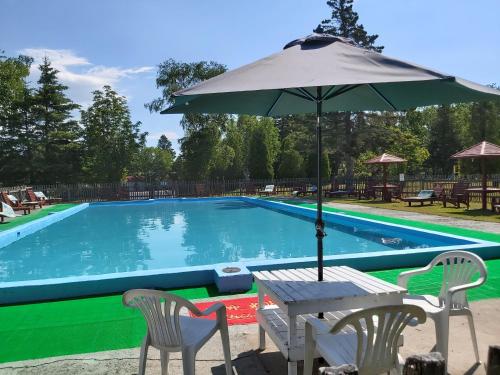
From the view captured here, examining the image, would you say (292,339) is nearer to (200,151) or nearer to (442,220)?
(442,220)

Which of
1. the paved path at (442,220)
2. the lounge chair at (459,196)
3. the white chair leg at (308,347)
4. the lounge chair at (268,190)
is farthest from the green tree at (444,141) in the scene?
the white chair leg at (308,347)

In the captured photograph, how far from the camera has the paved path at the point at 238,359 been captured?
2846 millimetres

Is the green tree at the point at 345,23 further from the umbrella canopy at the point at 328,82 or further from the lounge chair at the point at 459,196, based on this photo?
the umbrella canopy at the point at 328,82

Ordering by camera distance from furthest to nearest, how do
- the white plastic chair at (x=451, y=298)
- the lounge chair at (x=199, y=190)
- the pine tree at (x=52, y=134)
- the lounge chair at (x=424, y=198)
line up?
the pine tree at (x=52, y=134) → the lounge chair at (x=199, y=190) → the lounge chair at (x=424, y=198) → the white plastic chair at (x=451, y=298)

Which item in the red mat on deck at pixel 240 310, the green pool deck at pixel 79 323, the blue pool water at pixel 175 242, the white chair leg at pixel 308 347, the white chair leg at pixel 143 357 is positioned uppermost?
the white chair leg at pixel 308 347

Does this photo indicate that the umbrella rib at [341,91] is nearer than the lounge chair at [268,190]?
Yes

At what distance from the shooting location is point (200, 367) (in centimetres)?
289

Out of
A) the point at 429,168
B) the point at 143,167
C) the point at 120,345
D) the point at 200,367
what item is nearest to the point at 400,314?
the point at 200,367

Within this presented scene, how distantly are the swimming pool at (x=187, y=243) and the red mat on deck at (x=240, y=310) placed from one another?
93cm

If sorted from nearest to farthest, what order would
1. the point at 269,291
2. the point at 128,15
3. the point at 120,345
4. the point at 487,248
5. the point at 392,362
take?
the point at 392,362, the point at 269,291, the point at 120,345, the point at 487,248, the point at 128,15

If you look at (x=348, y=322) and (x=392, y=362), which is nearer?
(x=348, y=322)

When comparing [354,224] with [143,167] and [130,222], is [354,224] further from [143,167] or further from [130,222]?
[143,167]

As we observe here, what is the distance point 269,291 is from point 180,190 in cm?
2231

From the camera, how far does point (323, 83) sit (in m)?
2.18
